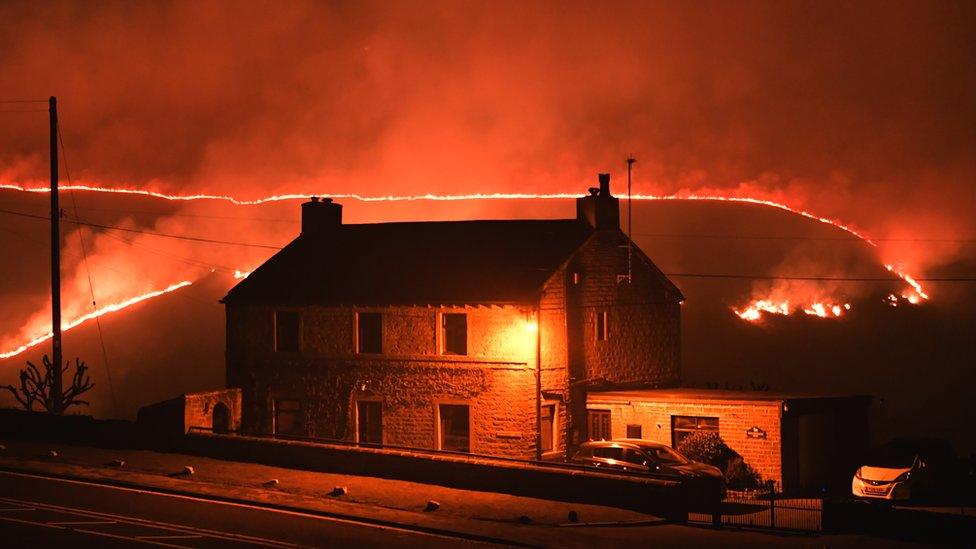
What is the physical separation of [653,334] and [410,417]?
35.6ft

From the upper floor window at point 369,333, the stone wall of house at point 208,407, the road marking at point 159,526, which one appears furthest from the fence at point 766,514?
the stone wall of house at point 208,407

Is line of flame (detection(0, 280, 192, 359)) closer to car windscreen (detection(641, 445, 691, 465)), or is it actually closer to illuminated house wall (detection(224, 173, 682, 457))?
illuminated house wall (detection(224, 173, 682, 457))

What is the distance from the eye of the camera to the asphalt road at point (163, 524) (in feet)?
65.7

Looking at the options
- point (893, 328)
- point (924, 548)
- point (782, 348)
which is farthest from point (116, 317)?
point (924, 548)

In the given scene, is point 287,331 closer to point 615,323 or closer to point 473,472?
point 615,323

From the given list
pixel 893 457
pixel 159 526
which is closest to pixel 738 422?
pixel 893 457

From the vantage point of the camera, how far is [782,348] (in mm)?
79875

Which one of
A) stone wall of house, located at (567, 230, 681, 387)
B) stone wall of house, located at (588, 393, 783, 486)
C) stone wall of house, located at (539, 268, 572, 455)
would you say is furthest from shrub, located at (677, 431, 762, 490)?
stone wall of house, located at (567, 230, 681, 387)

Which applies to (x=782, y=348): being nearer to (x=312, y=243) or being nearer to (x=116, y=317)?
(x=312, y=243)

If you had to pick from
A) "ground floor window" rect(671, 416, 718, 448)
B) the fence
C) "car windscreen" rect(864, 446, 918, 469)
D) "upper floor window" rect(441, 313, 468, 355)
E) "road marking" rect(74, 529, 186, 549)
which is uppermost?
"upper floor window" rect(441, 313, 468, 355)

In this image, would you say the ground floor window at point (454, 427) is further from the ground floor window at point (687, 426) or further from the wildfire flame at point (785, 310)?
the wildfire flame at point (785, 310)

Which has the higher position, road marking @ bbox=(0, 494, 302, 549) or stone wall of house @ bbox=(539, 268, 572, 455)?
stone wall of house @ bbox=(539, 268, 572, 455)

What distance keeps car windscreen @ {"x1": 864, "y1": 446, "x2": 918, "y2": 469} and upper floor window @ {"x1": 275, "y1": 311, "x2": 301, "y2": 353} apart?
21.1 metres

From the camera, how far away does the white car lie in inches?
1170
